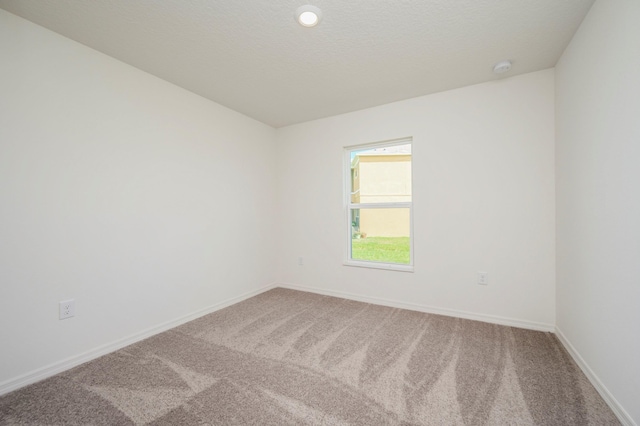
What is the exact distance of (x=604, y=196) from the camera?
1521 mm

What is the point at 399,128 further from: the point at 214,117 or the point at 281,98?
the point at 214,117

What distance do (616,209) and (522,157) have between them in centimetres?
119

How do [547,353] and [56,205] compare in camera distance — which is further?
[547,353]

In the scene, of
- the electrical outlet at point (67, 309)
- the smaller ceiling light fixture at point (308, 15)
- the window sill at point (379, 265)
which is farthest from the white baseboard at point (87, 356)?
the smaller ceiling light fixture at point (308, 15)

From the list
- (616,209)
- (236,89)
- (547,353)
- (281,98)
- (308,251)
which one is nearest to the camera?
(616,209)

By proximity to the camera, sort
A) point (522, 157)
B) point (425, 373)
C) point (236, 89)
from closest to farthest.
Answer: point (425, 373), point (522, 157), point (236, 89)

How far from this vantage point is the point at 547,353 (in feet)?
6.48

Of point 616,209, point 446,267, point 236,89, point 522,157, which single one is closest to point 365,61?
point 236,89

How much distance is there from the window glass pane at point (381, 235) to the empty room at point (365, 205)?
0.04 m

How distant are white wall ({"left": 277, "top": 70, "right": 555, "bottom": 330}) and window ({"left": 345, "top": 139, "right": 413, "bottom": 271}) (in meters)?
0.13

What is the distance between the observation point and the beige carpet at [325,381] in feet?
4.59

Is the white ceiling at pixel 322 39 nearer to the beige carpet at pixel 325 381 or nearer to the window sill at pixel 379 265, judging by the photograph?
the window sill at pixel 379 265

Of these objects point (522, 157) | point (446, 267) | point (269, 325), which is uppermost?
point (522, 157)

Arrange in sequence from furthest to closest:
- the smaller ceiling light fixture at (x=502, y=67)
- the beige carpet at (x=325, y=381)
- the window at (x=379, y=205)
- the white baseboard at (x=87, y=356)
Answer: the window at (x=379, y=205) < the smaller ceiling light fixture at (x=502, y=67) < the white baseboard at (x=87, y=356) < the beige carpet at (x=325, y=381)
